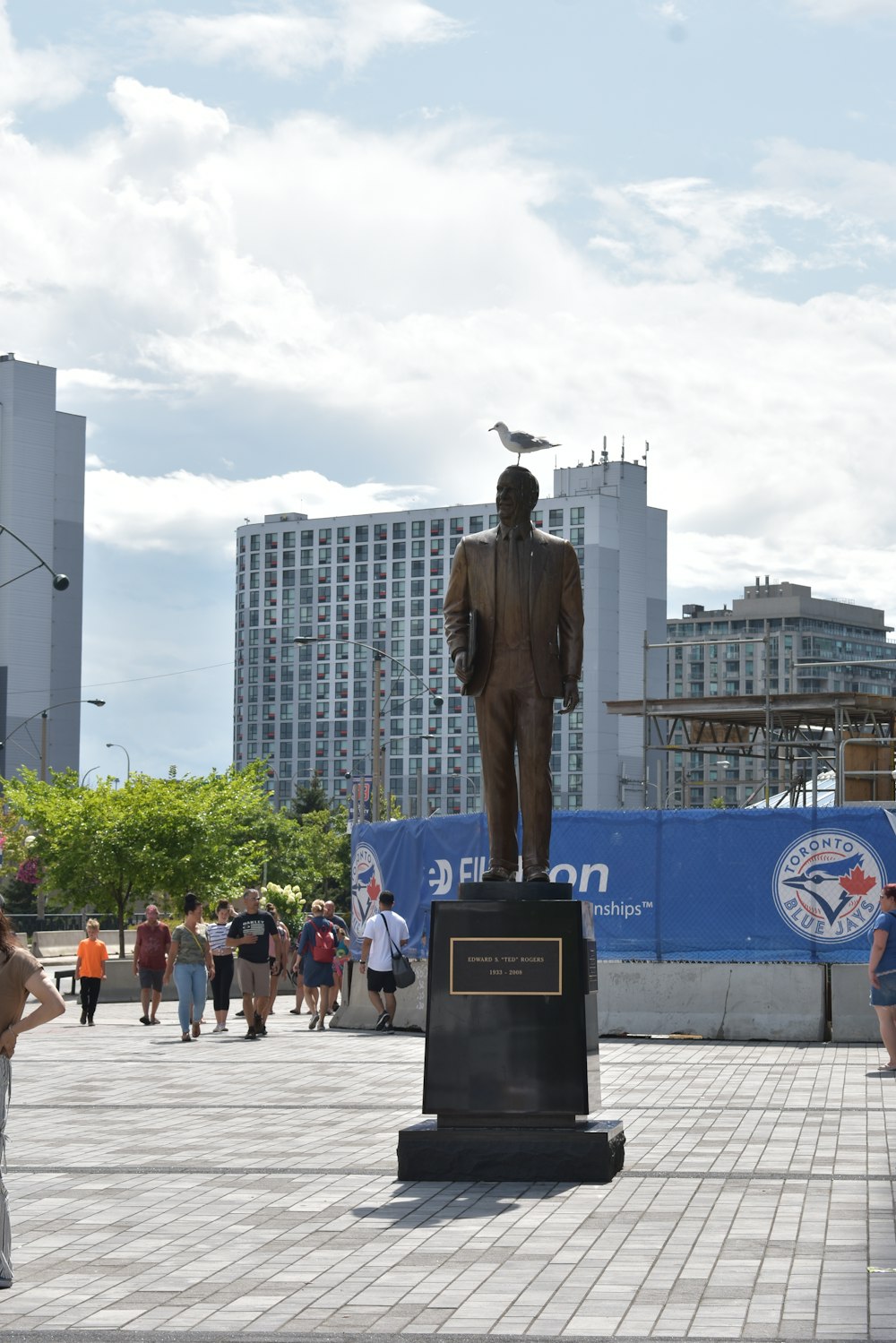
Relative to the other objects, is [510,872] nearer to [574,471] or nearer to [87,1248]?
[87,1248]

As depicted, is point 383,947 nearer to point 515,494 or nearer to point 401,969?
point 401,969

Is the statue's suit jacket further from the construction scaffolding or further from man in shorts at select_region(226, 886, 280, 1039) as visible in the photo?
the construction scaffolding

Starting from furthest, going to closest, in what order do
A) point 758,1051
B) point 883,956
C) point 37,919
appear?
point 37,919 < point 758,1051 < point 883,956

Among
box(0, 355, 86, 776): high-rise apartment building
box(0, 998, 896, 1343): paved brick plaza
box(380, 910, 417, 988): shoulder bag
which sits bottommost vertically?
box(0, 998, 896, 1343): paved brick plaza

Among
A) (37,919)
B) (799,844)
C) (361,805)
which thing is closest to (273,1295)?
(799,844)

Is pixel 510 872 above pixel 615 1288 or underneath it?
above

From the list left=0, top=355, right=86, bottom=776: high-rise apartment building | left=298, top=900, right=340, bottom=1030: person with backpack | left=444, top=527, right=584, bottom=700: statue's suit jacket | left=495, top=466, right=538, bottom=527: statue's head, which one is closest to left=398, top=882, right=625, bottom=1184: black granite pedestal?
left=444, top=527, right=584, bottom=700: statue's suit jacket

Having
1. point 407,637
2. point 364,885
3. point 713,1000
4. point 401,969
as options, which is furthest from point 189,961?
point 407,637

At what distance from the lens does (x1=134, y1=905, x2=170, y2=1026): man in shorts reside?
24.8 m

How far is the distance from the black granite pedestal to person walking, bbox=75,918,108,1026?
588 inches

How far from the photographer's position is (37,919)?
65375 millimetres

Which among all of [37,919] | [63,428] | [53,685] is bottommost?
[37,919]

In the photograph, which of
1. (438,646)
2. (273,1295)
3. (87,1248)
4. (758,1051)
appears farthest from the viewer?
(438,646)

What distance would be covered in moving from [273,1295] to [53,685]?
130523mm
